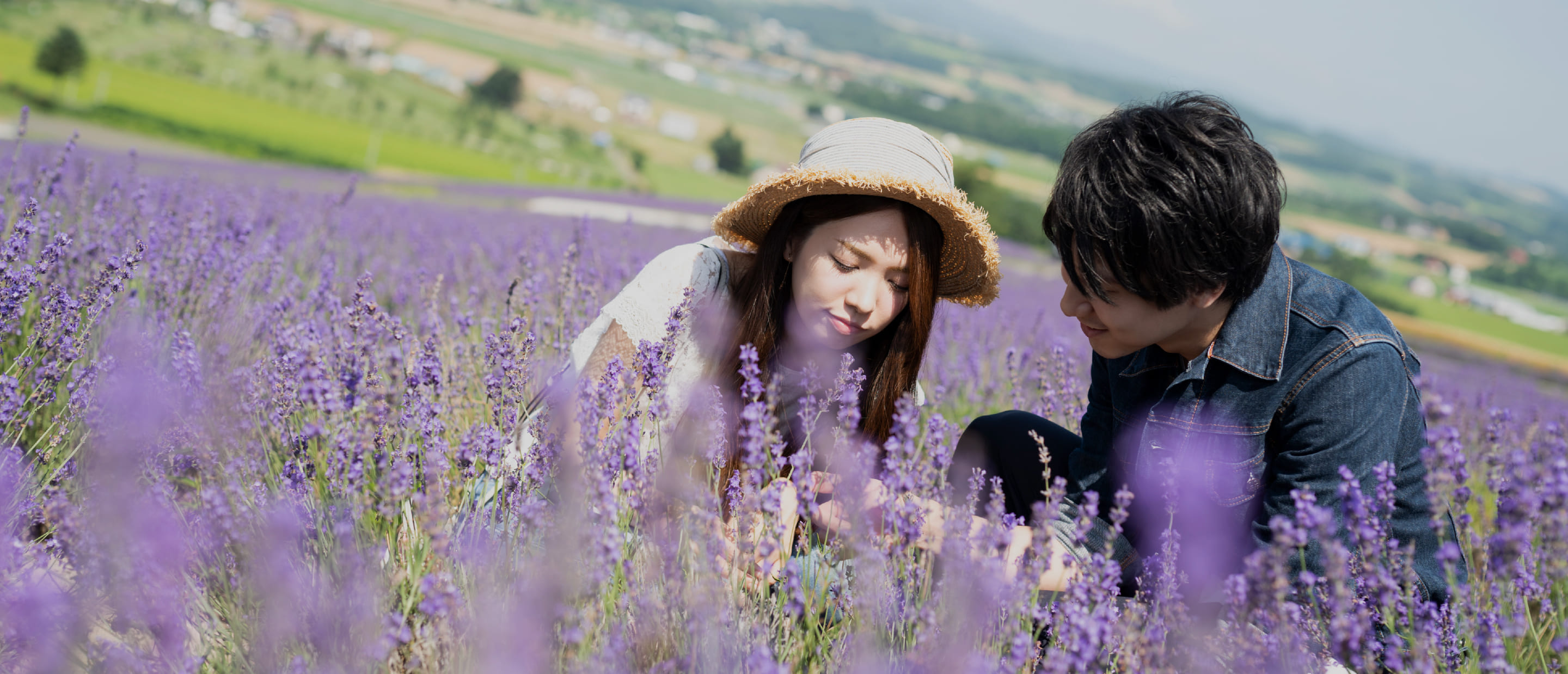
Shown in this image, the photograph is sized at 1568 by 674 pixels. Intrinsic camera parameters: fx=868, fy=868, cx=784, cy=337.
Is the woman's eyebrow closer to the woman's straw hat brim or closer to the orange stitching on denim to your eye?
the woman's straw hat brim

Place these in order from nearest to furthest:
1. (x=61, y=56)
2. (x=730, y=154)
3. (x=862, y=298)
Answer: (x=862, y=298) < (x=61, y=56) < (x=730, y=154)

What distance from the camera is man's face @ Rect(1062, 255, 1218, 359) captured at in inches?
67.2

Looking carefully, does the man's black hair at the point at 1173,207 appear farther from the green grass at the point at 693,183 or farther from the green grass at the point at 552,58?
the green grass at the point at 552,58

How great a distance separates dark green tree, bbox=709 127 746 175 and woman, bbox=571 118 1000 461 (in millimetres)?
45501

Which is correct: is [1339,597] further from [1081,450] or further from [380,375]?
[380,375]

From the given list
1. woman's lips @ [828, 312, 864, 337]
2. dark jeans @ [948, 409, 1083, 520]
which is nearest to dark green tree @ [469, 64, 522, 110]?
dark jeans @ [948, 409, 1083, 520]

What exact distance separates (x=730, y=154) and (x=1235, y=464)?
157ft

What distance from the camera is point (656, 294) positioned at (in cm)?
203

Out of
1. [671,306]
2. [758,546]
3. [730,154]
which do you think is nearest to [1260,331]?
[758,546]

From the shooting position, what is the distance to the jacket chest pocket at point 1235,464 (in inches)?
70.6

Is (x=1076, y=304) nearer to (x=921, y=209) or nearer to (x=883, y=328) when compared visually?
(x=921, y=209)

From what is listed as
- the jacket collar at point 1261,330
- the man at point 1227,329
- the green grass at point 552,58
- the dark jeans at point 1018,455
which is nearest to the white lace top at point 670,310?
the dark jeans at point 1018,455

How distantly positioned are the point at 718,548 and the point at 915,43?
6610 inches

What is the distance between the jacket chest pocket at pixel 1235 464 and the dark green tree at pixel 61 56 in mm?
37164
